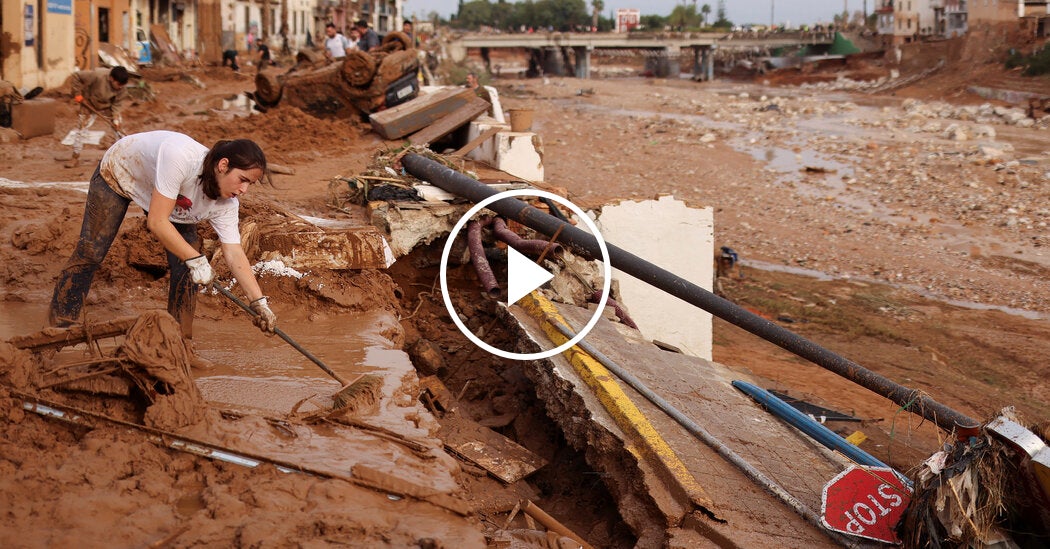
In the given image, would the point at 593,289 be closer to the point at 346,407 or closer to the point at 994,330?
the point at 346,407

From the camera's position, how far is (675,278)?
632 cm

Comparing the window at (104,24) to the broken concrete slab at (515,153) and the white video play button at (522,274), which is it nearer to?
the broken concrete slab at (515,153)

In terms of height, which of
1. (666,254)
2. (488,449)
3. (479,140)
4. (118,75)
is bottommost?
(488,449)

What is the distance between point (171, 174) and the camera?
14.3 ft

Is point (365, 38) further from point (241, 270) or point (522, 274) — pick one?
point (241, 270)

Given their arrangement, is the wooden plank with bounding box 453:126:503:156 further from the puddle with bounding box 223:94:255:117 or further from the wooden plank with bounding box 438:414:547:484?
the puddle with bounding box 223:94:255:117

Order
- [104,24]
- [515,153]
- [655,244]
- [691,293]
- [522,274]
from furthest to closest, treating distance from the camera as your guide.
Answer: [104,24]
[515,153]
[655,244]
[522,274]
[691,293]

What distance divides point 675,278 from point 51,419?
401 centimetres

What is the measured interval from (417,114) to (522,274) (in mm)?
5739

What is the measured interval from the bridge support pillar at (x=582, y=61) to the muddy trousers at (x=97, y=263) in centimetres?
6317

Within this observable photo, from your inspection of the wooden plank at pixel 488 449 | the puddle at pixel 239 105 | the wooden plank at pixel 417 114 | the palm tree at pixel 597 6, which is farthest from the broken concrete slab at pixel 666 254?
the palm tree at pixel 597 6

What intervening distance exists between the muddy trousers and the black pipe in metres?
2.92

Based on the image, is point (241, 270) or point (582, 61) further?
point (582, 61)

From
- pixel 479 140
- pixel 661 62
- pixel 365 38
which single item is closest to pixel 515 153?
pixel 479 140
